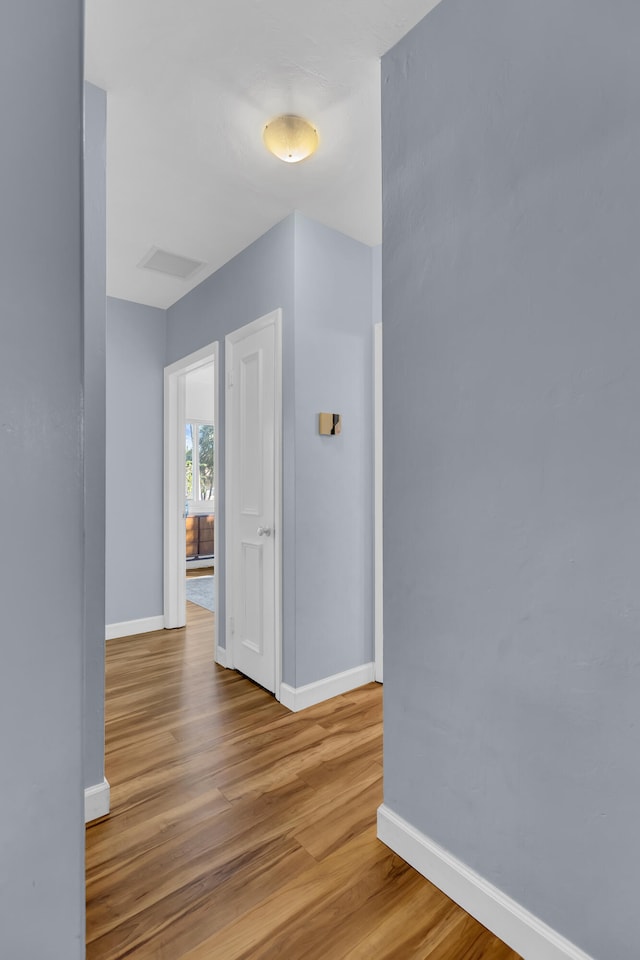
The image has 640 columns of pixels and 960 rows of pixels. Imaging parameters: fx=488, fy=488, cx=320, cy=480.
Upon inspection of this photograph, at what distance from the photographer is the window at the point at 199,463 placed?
786 cm

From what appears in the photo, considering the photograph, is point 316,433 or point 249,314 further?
point 249,314

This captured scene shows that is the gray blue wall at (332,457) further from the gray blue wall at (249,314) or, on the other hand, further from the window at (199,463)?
the window at (199,463)

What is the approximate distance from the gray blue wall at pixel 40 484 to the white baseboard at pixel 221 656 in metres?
2.76

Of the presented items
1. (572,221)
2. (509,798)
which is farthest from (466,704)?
(572,221)

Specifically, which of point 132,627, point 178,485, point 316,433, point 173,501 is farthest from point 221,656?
point 316,433

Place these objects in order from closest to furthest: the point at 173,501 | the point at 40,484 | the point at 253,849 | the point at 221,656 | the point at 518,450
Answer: the point at 40,484 → the point at 518,450 → the point at 253,849 → the point at 221,656 → the point at 173,501

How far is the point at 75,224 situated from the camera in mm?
544

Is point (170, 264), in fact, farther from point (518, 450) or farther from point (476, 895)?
point (476, 895)

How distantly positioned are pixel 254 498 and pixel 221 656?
3.73 ft

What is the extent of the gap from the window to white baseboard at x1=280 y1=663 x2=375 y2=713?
17.9ft

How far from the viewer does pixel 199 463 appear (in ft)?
26.5

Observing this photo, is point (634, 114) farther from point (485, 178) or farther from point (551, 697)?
point (551, 697)

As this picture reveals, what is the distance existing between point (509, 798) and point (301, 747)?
3.88ft

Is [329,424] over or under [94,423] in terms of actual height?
over
